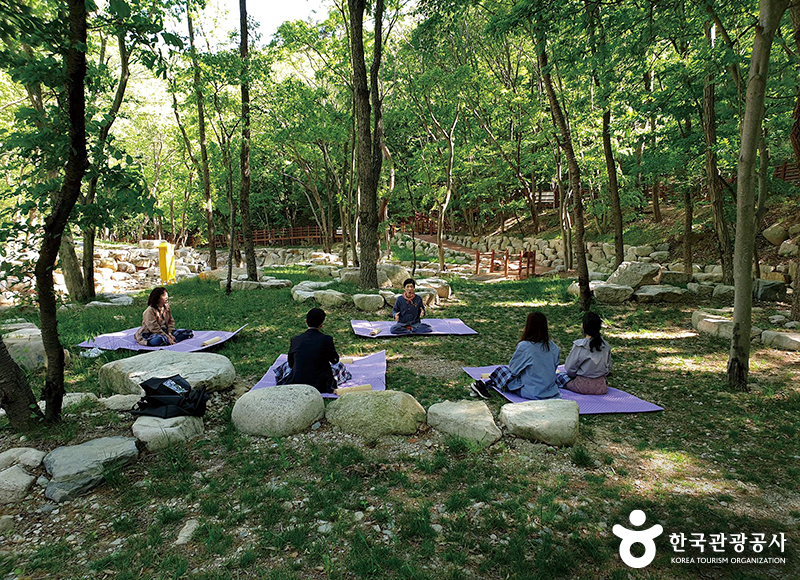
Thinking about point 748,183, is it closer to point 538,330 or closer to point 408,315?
point 538,330

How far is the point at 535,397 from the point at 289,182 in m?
31.7

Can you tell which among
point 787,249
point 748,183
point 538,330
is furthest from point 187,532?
point 787,249

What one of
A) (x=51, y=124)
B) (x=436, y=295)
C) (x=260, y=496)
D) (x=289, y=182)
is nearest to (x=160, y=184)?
(x=289, y=182)

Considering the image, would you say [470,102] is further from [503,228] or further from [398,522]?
[398,522]

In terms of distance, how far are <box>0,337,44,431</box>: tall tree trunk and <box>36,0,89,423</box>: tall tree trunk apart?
12cm

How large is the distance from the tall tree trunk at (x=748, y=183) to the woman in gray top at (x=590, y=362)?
1.62 metres

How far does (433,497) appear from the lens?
308cm

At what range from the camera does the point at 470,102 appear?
15469 mm

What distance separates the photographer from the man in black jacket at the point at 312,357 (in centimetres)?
484

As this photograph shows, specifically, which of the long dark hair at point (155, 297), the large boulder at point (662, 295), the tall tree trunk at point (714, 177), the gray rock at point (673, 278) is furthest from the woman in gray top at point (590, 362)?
the gray rock at point (673, 278)

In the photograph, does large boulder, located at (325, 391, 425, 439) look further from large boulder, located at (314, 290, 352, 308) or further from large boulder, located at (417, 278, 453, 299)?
large boulder, located at (417, 278, 453, 299)

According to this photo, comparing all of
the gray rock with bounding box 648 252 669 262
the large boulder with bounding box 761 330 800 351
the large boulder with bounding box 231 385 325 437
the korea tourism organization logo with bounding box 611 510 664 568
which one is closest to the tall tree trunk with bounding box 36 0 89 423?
the large boulder with bounding box 231 385 325 437

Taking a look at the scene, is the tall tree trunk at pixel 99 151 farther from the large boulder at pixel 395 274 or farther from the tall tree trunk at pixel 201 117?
the large boulder at pixel 395 274

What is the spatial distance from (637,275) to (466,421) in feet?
28.3
